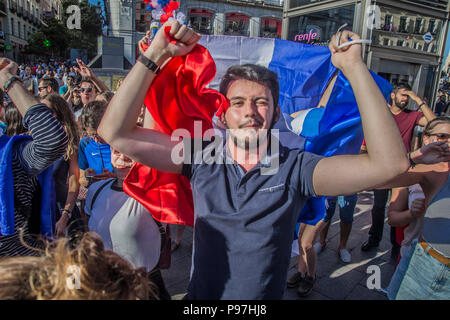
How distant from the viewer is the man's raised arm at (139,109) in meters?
1.24

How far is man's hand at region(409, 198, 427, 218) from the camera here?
1950mm

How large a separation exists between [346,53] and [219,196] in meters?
0.76

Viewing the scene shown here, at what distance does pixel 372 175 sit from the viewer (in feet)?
3.67

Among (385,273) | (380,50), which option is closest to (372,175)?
(385,273)

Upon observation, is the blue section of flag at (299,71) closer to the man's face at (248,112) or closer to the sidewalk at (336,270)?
the man's face at (248,112)

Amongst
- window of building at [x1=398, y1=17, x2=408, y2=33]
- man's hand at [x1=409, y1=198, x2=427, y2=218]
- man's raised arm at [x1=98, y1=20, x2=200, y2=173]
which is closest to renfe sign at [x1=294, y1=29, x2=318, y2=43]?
window of building at [x1=398, y1=17, x2=408, y2=33]

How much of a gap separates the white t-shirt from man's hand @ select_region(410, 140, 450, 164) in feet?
5.16

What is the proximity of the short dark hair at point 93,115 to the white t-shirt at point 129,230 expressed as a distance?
3.27 feet

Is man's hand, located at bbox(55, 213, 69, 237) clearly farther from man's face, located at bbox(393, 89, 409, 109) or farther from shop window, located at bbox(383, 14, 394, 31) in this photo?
shop window, located at bbox(383, 14, 394, 31)

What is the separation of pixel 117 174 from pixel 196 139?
957 millimetres

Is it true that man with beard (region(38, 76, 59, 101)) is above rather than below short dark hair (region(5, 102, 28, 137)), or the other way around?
above

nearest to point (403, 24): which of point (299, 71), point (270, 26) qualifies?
point (299, 71)

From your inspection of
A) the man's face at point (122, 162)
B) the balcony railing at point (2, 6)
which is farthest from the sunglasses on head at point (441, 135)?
the balcony railing at point (2, 6)
